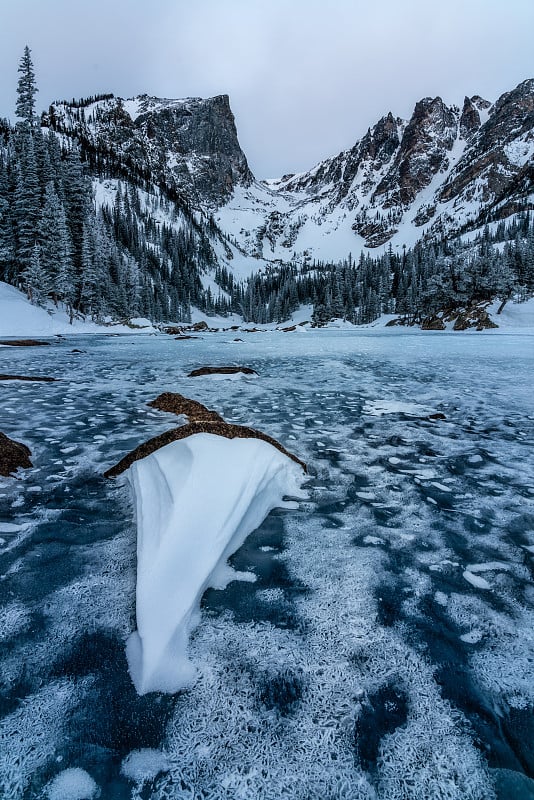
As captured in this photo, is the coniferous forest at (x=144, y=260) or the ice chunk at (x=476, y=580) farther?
the coniferous forest at (x=144, y=260)

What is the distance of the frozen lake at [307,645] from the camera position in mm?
1563

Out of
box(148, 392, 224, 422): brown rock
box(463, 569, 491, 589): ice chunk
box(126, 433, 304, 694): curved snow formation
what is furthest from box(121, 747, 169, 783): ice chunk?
box(148, 392, 224, 422): brown rock

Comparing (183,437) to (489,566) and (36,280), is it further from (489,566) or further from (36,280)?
(36,280)

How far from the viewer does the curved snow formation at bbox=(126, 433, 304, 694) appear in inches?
83.7

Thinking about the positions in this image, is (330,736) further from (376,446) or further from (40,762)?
(376,446)

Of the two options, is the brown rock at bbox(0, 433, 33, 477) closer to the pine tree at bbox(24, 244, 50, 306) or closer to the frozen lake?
the frozen lake

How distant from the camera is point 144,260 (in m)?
102

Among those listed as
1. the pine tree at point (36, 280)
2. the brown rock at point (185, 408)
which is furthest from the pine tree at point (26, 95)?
the brown rock at point (185, 408)

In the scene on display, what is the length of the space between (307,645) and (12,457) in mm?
4615

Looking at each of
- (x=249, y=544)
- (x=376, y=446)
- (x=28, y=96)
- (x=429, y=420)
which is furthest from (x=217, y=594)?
(x=28, y=96)

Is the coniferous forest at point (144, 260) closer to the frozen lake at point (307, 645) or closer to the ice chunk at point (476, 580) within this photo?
the frozen lake at point (307, 645)

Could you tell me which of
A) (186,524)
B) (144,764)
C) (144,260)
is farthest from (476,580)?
(144,260)

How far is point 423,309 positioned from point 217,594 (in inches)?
3313

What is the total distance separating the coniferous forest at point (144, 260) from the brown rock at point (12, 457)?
40.5m
